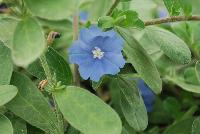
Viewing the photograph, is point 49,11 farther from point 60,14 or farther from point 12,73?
point 12,73

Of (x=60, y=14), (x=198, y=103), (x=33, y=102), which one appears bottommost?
(x=198, y=103)

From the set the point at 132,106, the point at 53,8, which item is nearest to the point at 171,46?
the point at 132,106

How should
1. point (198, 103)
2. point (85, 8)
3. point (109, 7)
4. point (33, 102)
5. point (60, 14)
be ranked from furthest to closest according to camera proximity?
point (85, 8) → point (198, 103) → point (109, 7) → point (33, 102) → point (60, 14)

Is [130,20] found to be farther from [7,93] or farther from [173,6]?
[7,93]

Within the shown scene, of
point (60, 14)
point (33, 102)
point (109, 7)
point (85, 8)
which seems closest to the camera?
point (60, 14)

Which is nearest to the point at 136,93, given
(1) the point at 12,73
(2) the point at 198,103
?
(1) the point at 12,73

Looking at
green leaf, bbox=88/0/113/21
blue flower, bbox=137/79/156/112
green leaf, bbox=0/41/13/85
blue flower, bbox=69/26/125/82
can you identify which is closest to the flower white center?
blue flower, bbox=69/26/125/82

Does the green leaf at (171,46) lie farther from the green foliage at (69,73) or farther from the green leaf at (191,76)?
the green leaf at (191,76)
